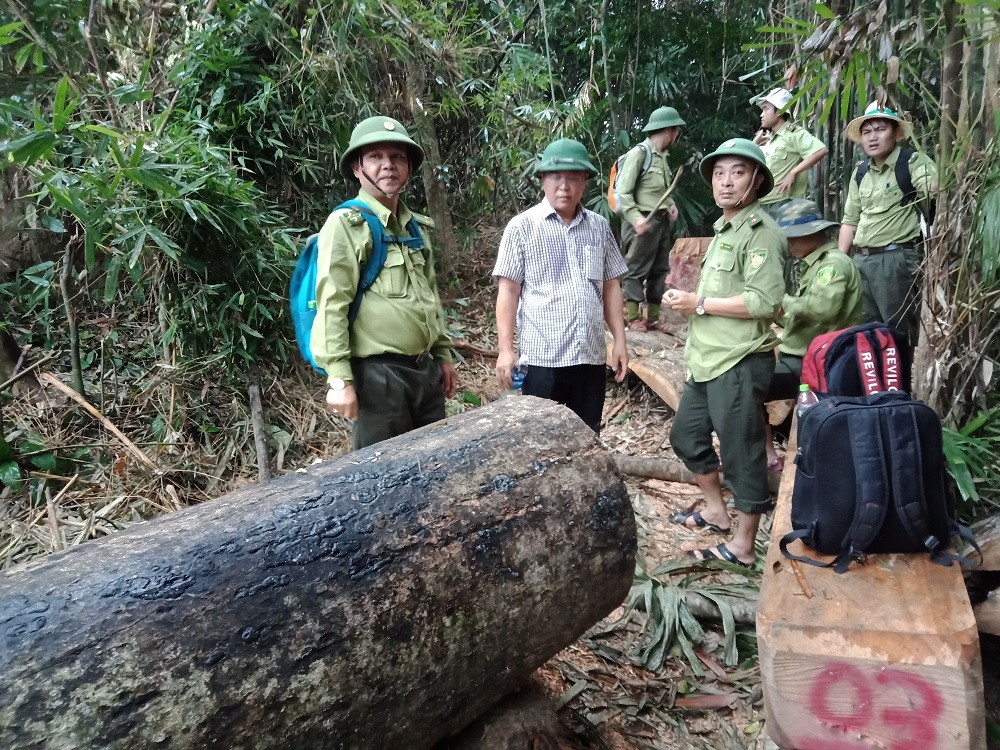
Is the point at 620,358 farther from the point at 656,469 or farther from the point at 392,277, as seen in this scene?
the point at 392,277

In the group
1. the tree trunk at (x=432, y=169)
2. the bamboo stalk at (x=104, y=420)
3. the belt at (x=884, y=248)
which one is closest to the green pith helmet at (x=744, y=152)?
the belt at (x=884, y=248)

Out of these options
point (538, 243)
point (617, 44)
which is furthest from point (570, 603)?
point (617, 44)

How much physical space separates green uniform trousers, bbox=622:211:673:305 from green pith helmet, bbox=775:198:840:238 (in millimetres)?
2304

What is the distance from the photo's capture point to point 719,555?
3.38 meters

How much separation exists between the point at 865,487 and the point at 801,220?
1882 mm

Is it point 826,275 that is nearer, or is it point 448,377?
point 448,377

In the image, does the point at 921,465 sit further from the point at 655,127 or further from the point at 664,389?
the point at 655,127

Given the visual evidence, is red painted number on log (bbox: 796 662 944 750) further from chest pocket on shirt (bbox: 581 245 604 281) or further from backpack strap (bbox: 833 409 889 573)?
chest pocket on shirt (bbox: 581 245 604 281)

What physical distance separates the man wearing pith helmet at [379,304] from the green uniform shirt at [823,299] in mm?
1907

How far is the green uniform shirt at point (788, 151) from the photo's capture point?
5.39 meters

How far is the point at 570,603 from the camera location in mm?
1997

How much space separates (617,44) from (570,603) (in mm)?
8177

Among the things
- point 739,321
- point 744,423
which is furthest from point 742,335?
point 744,423

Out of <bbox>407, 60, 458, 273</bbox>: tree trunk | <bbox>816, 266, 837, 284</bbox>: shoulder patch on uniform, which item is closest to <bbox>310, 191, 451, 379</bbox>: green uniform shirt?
<bbox>816, 266, 837, 284</bbox>: shoulder patch on uniform
